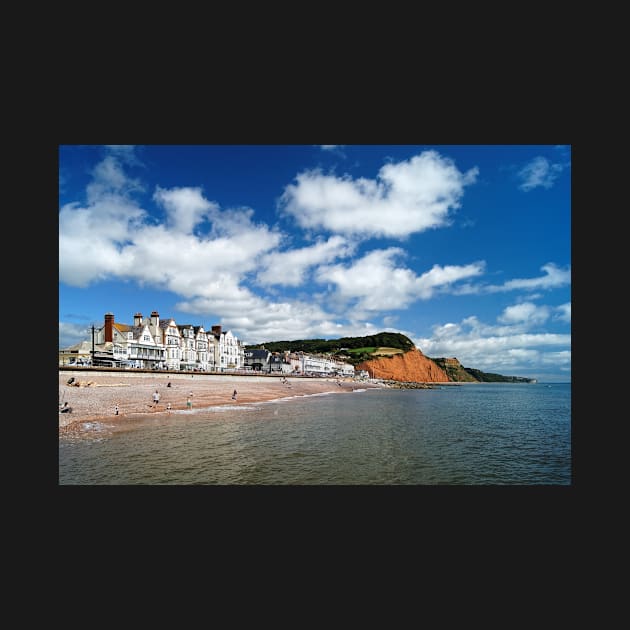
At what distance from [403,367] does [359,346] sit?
1328 centimetres

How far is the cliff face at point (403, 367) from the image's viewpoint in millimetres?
83312

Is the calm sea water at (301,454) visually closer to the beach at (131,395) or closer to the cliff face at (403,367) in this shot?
the beach at (131,395)

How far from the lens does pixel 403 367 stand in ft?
282

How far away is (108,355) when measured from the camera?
22281 mm

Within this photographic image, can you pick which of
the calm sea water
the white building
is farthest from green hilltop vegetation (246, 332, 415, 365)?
the calm sea water

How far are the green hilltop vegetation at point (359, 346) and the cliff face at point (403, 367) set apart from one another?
1678 mm

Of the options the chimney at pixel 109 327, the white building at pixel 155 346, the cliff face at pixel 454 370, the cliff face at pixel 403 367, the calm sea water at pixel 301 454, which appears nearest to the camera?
the calm sea water at pixel 301 454

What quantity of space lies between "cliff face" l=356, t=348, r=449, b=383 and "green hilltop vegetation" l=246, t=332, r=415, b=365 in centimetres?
168

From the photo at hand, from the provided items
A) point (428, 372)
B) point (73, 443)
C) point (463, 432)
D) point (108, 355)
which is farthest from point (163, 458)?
point (428, 372)

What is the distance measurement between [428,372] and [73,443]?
91398mm

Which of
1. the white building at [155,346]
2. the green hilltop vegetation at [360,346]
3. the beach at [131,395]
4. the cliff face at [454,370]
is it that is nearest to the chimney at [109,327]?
the white building at [155,346]

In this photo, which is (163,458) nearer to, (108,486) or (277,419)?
(108,486)

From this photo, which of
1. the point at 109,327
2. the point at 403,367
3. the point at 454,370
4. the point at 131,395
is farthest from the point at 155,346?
the point at 454,370

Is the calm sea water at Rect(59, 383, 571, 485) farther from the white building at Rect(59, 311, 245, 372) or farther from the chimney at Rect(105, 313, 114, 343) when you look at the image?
the chimney at Rect(105, 313, 114, 343)
